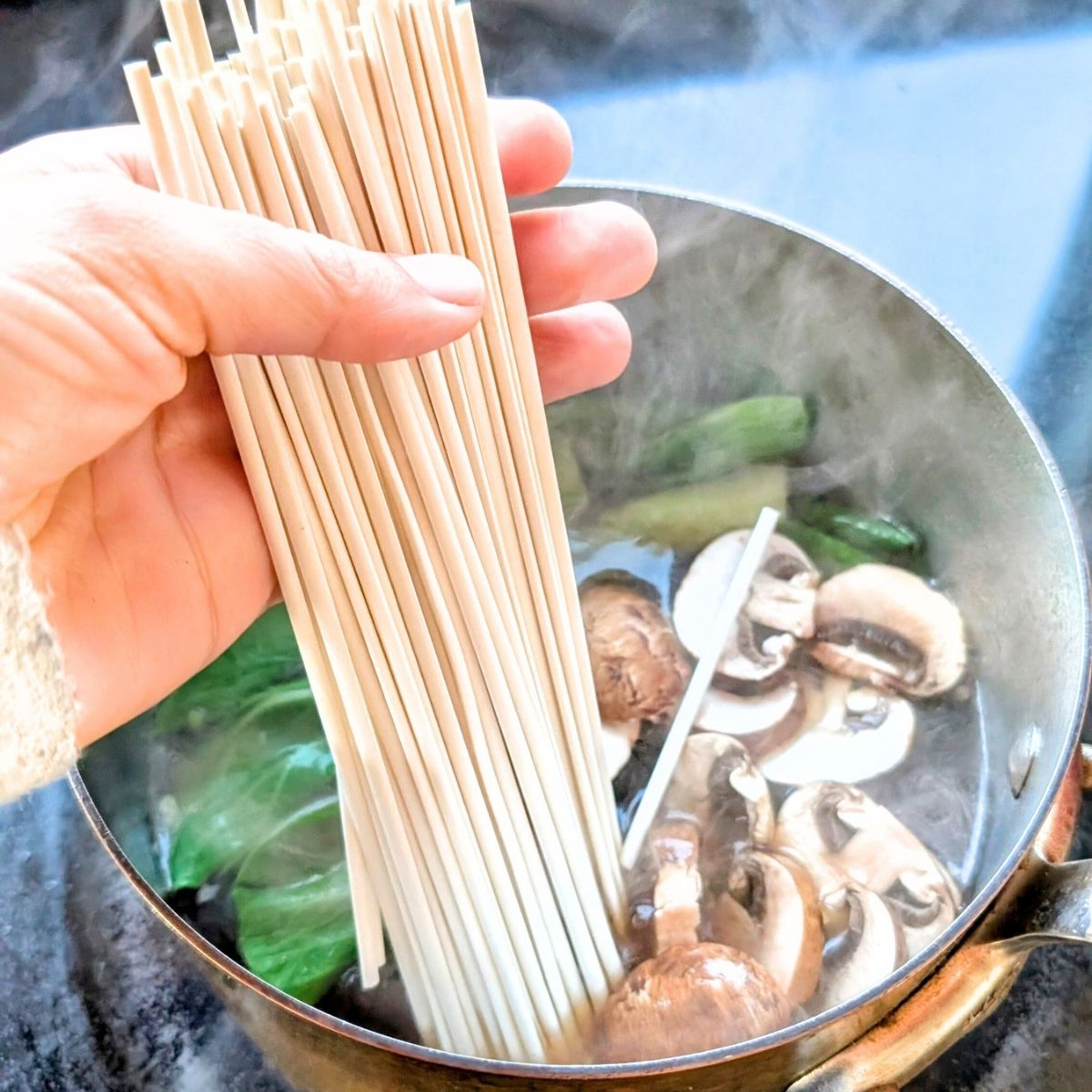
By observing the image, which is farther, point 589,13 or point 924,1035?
point 589,13

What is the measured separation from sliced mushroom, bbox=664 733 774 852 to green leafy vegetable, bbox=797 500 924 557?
0.77ft

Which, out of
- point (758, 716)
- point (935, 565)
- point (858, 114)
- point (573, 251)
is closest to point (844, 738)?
point (758, 716)

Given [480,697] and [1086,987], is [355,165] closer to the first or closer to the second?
[480,697]

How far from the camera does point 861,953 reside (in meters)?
0.67

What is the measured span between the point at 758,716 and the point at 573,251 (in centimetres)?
37

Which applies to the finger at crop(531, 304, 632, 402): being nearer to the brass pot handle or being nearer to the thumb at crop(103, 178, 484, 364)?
the thumb at crop(103, 178, 484, 364)

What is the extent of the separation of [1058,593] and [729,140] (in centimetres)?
77

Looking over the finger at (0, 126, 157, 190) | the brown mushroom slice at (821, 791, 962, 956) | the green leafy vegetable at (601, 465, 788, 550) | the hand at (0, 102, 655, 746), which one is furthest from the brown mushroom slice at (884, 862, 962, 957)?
the finger at (0, 126, 157, 190)

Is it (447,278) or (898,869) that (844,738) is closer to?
(898,869)

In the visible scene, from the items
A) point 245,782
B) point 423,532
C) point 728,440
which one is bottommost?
point 245,782

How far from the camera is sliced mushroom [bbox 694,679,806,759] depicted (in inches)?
31.9

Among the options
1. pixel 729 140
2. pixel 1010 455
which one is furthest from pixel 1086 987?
pixel 729 140

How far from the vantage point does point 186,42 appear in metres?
0.46

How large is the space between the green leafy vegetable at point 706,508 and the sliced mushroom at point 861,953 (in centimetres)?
34
